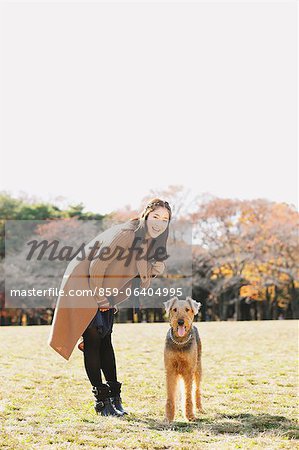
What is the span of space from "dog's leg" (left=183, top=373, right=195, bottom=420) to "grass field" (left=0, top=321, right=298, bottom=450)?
8 cm

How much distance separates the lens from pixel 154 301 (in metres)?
25.7

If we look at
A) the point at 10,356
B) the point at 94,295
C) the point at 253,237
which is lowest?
the point at 10,356

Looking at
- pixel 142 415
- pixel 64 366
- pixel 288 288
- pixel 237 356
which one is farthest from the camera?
pixel 288 288

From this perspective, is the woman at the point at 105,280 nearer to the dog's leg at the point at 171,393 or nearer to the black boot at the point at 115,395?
the black boot at the point at 115,395

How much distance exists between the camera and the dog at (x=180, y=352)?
409cm

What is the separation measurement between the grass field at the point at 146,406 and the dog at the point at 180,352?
152 millimetres

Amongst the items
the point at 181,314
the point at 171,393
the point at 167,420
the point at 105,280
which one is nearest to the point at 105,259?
the point at 105,280

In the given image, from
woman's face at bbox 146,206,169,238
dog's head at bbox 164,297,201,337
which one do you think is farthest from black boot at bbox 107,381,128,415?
woman's face at bbox 146,206,169,238

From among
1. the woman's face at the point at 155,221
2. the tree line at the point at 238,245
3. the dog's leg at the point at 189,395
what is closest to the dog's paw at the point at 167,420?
the dog's leg at the point at 189,395

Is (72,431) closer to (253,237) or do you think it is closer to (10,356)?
(10,356)

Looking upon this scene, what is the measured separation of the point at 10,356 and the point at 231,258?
59.9 feet

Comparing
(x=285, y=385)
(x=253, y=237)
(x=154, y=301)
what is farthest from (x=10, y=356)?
(x=253, y=237)

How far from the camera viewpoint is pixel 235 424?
4.00 m

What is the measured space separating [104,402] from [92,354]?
35 centimetres
